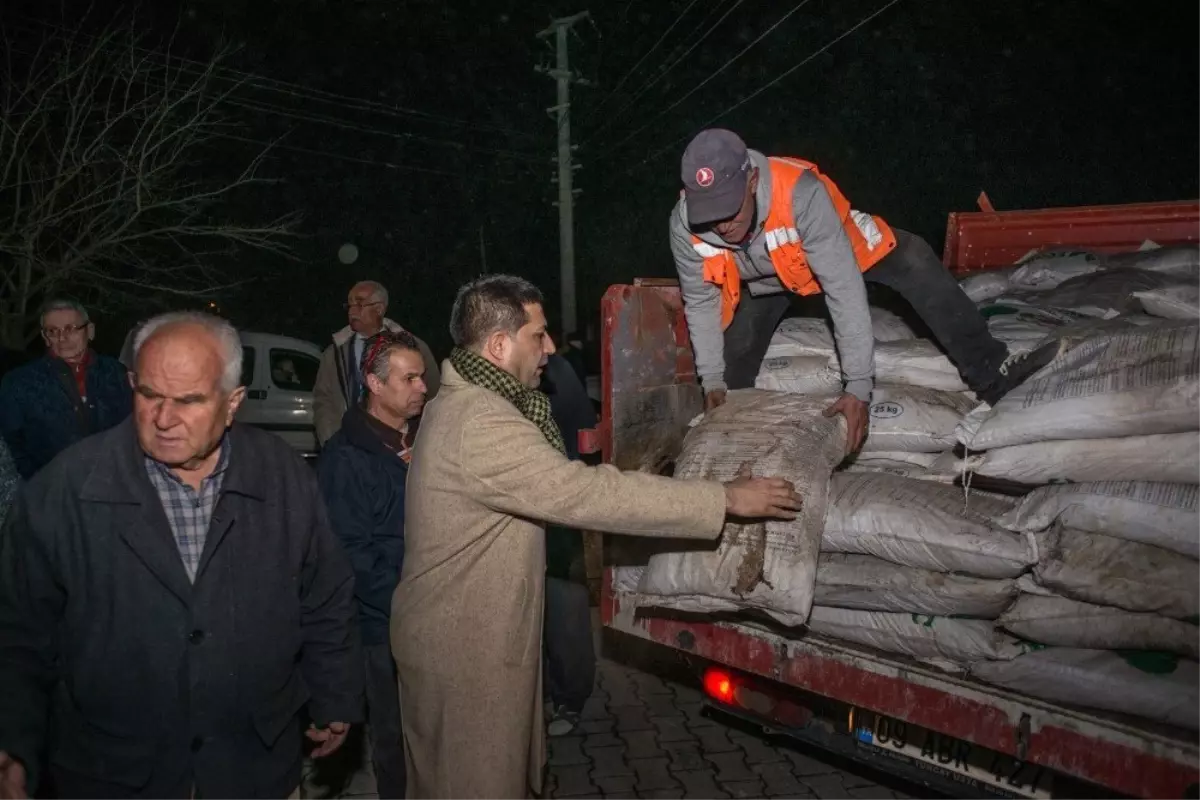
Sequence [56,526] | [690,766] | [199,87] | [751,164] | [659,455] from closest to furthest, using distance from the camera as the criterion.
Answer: [56,526] → [751,164] → [659,455] → [690,766] → [199,87]

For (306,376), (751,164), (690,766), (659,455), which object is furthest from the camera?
(306,376)

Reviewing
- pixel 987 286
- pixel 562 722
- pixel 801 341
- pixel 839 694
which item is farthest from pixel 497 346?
pixel 987 286

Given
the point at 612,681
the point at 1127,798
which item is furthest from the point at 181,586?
the point at 612,681

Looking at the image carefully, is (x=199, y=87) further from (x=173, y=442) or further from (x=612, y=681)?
(x=173, y=442)

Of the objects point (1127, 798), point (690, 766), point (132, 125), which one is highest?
point (132, 125)

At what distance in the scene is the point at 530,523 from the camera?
8.01ft

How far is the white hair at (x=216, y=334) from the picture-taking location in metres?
2.12

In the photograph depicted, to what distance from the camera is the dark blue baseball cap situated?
282 centimetres

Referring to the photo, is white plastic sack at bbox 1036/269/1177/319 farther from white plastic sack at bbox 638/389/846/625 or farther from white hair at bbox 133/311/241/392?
white hair at bbox 133/311/241/392

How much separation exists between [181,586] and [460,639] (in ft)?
2.38

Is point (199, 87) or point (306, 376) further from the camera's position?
point (306, 376)

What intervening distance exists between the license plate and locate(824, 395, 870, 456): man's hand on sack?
904mm

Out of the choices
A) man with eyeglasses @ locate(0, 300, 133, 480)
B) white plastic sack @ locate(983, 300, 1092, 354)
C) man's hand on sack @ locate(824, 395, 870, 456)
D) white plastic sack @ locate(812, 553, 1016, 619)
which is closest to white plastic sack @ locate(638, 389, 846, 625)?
man's hand on sack @ locate(824, 395, 870, 456)

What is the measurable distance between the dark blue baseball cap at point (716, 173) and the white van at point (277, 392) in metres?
9.24
